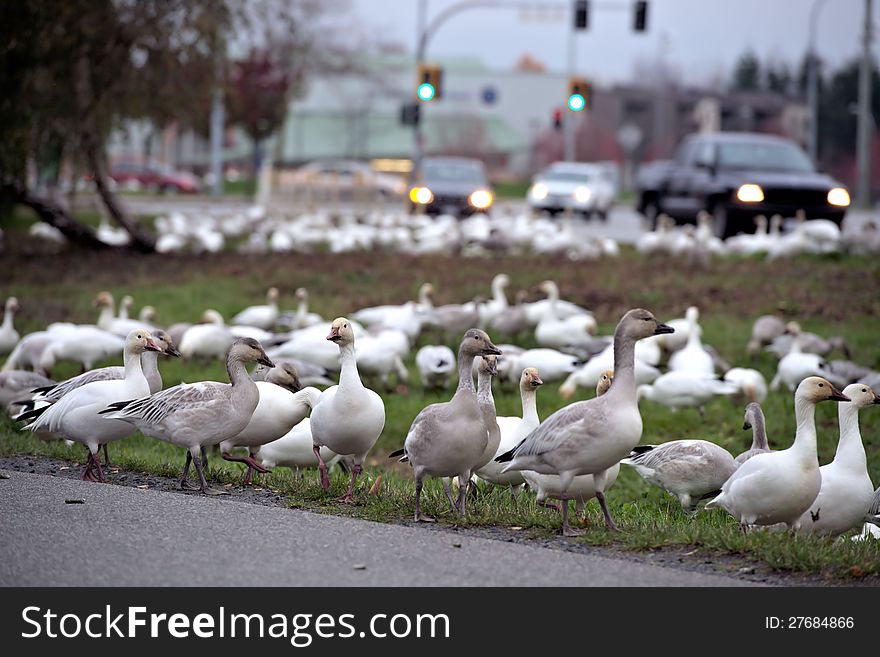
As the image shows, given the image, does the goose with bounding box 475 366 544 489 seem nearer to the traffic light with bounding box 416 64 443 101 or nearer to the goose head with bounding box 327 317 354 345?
the goose head with bounding box 327 317 354 345

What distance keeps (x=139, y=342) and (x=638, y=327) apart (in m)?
3.69

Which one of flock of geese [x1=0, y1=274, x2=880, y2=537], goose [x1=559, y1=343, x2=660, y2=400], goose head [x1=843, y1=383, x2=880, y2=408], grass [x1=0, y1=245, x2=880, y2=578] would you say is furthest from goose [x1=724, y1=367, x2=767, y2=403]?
goose head [x1=843, y1=383, x2=880, y2=408]

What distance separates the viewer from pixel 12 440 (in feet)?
32.5

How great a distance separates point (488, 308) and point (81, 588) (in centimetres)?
1077

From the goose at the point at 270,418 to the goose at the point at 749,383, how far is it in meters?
5.04

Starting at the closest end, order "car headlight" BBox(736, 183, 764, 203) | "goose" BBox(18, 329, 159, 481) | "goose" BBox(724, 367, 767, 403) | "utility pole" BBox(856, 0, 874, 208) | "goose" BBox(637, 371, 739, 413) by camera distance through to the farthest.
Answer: "goose" BBox(18, 329, 159, 481)
"goose" BBox(637, 371, 739, 413)
"goose" BBox(724, 367, 767, 403)
"car headlight" BBox(736, 183, 764, 203)
"utility pole" BBox(856, 0, 874, 208)

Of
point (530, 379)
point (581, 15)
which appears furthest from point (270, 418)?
point (581, 15)

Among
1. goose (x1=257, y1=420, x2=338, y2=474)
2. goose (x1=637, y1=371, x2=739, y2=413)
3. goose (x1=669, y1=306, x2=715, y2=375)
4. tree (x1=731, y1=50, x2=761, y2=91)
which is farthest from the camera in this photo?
tree (x1=731, y1=50, x2=761, y2=91)

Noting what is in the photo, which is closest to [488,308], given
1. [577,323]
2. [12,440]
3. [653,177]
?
[577,323]

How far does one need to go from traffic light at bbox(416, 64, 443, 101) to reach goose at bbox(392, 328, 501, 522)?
24.1 meters

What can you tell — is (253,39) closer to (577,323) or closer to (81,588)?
(577,323)

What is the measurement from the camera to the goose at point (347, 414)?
316 inches

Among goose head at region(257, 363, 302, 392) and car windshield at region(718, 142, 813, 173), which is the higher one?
car windshield at region(718, 142, 813, 173)

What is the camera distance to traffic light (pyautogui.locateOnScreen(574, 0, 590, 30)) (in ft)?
107
